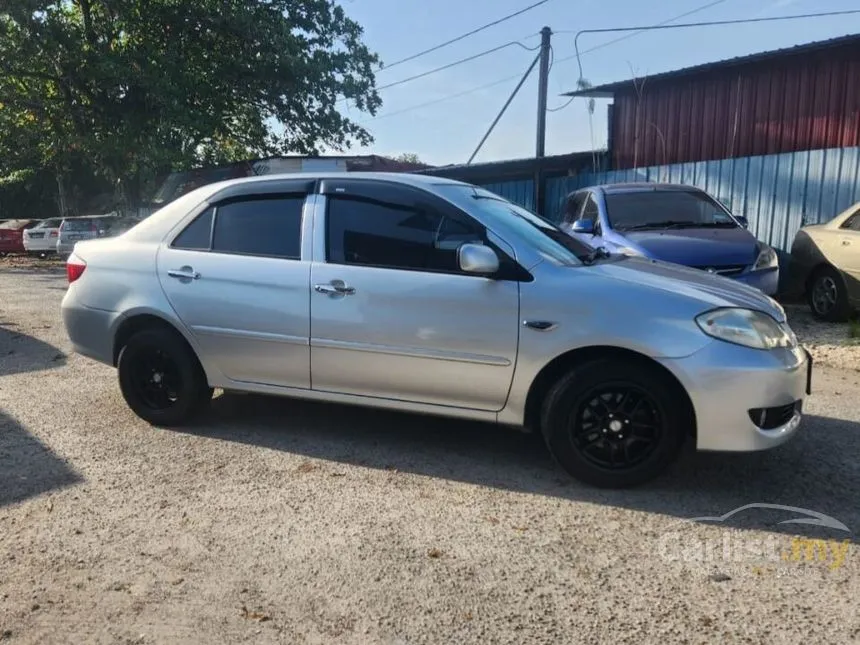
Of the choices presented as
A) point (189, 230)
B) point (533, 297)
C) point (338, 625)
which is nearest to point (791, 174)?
point (533, 297)

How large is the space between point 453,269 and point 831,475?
235cm

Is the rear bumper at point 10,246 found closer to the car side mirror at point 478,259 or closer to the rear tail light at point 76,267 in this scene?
the rear tail light at point 76,267

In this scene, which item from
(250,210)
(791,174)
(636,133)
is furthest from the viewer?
(636,133)

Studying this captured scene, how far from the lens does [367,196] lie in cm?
421

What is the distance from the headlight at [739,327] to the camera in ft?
11.3

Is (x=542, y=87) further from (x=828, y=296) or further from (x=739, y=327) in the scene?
(x=739, y=327)

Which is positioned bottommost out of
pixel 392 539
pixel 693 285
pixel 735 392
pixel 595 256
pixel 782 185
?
pixel 392 539

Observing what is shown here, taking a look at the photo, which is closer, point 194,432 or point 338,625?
point 338,625

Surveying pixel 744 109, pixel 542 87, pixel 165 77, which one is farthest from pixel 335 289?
pixel 165 77

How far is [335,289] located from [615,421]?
173cm

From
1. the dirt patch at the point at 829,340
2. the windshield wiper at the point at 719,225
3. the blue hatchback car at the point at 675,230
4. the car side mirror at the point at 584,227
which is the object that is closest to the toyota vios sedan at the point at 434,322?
the blue hatchback car at the point at 675,230

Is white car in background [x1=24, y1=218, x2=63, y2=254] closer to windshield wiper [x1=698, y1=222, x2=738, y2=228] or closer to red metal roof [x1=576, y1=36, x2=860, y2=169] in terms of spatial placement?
red metal roof [x1=576, y1=36, x2=860, y2=169]

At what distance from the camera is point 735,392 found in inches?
133

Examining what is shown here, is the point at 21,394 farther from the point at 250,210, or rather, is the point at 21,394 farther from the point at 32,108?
the point at 32,108
